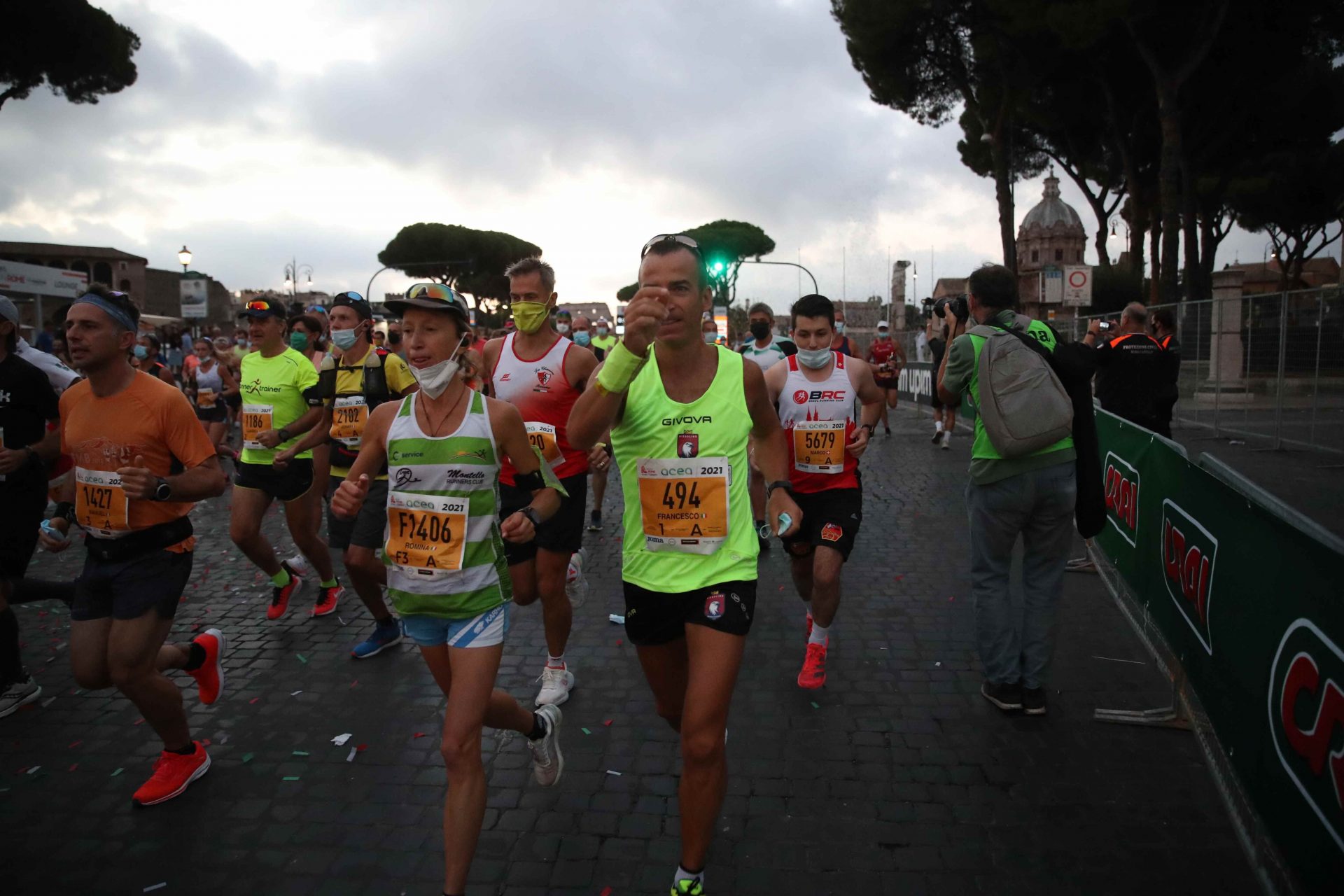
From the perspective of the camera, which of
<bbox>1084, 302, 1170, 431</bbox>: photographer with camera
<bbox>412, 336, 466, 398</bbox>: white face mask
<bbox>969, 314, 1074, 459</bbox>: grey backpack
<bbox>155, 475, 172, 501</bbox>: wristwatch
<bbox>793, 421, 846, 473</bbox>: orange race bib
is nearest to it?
<bbox>412, 336, 466, 398</bbox>: white face mask

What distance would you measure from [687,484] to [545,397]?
2020 mm

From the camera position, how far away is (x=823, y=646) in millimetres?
4887

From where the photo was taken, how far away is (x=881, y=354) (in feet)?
53.4

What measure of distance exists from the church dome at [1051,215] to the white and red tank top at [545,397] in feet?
329

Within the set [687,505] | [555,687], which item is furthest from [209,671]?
[687,505]

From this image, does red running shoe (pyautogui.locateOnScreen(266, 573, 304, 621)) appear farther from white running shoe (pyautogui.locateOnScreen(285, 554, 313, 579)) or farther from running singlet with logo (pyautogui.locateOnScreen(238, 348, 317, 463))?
running singlet with logo (pyautogui.locateOnScreen(238, 348, 317, 463))

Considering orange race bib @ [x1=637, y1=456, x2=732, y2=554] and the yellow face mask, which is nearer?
orange race bib @ [x1=637, y1=456, x2=732, y2=554]

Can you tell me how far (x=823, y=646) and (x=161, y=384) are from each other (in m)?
3.45

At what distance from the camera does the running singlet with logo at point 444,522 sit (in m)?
3.08

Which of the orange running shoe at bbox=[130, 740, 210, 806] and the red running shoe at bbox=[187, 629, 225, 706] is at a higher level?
the red running shoe at bbox=[187, 629, 225, 706]

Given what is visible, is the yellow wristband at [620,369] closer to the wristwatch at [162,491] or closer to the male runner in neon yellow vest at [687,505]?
the male runner in neon yellow vest at [687,505]

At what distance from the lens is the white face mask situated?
3166mm

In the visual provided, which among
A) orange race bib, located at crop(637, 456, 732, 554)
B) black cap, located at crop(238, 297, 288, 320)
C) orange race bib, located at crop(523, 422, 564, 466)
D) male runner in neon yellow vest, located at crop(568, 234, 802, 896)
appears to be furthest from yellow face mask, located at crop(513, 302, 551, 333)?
orange race bib, located at crop(637, 456, 732, 554)

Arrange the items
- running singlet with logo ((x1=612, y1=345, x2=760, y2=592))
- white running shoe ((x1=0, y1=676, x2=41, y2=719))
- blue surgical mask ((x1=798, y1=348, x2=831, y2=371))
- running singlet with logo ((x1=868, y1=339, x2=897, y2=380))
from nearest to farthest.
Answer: running singlet with logo ((x1=612, y1=345, x2=760, y2=592)) → white running shoe ((x1=0, y1=676, x2=41, y2=719)) → blue surgical mask ((x1=798, y1=348, x2=831, y2=371)) → running singlet with logo ((x1=868, y1=339, x2=897, y2=380))
